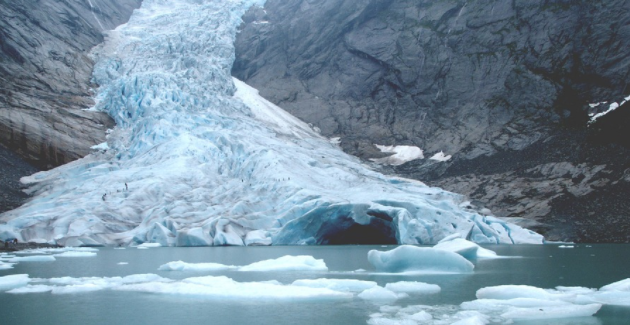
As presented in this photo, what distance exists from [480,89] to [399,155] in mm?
10209

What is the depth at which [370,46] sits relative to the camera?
57125 millimetres

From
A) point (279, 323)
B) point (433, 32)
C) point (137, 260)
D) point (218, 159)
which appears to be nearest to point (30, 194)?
point (218, 159)

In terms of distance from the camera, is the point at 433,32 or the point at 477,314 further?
the point at 433,32

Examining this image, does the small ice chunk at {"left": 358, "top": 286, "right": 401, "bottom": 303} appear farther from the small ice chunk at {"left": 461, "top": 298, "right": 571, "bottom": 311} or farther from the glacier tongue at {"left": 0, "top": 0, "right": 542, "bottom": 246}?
the glacier tongue at {"left": 0, "top": 0, "right": 542, "bottom": 246}

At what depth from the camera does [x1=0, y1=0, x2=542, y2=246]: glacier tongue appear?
2822 cm

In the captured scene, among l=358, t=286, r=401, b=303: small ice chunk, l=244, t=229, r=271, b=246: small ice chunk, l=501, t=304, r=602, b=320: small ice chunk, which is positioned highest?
l=244, t=229, r=271, b=246: small ice chunk

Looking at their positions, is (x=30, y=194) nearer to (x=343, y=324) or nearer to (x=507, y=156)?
(x=343, y=324)

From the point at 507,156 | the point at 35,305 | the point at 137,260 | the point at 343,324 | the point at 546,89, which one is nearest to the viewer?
the point at 343,324

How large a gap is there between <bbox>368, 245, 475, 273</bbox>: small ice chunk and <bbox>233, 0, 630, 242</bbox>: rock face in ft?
64.6

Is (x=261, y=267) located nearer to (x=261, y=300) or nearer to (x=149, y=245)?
(x=261, y=300)

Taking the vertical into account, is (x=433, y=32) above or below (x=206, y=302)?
above

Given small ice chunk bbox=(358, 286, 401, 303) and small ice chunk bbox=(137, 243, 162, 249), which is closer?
small ice chunk bbox=(358, 286, 401, 303)

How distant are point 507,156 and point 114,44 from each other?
39.9 metres

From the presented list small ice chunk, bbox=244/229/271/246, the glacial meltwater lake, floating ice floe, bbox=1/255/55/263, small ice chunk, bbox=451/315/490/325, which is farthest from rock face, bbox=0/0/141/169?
small ice chunk, bbox=451/315/490/325
